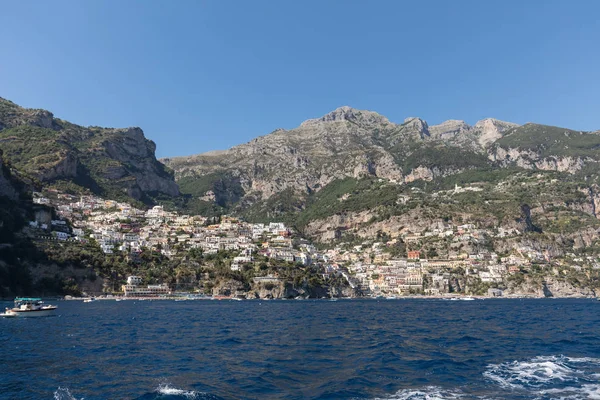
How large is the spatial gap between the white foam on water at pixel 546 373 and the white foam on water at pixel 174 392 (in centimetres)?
1298

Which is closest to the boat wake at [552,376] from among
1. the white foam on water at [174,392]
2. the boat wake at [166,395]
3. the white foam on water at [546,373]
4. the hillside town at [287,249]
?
the white foam on water at [546,373]

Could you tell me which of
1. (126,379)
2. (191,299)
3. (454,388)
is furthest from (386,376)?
(191,299)

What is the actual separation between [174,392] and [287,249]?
429 feet

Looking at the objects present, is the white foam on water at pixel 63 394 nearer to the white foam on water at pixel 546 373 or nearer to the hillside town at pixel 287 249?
the white foam on water at pixel 546 373

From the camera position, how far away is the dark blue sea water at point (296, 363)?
736 inches

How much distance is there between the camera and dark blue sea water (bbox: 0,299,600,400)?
18.7 meters

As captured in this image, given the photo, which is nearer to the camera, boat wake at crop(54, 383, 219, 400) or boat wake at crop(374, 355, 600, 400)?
boat wake at crop(54, 383, 219, 400)

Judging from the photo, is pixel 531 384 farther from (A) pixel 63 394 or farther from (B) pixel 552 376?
(A) pixel 63 394

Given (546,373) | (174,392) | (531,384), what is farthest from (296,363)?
(546,373)

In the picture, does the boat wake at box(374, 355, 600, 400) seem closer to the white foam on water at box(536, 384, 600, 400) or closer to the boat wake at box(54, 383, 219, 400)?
the white foam on water at box(536, 384, 600, 400)

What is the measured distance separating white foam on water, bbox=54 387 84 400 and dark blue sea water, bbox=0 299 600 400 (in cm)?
7

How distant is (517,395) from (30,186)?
537ft

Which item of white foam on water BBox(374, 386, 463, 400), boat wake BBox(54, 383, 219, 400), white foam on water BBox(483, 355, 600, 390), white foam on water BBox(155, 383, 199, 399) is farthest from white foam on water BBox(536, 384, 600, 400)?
white foam on water BBox(155, 383, 199, 399)

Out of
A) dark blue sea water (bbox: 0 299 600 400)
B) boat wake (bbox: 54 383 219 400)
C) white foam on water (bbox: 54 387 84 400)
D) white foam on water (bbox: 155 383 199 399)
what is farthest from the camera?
dark blue sea water (bbox: 0 299 600 400)
